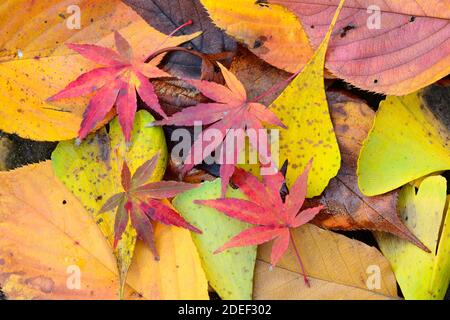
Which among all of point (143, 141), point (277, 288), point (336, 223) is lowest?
point (277, 288)

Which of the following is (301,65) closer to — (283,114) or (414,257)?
(283,114)

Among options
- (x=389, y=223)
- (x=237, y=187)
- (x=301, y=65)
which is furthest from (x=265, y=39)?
(x=389, y=223)

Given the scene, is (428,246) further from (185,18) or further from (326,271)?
(185,18)

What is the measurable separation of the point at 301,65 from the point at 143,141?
0.32 metres

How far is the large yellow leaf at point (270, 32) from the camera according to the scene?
1119mm

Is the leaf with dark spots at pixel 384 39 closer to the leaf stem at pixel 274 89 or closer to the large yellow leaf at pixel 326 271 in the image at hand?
the leaf stem at pixel 274 89

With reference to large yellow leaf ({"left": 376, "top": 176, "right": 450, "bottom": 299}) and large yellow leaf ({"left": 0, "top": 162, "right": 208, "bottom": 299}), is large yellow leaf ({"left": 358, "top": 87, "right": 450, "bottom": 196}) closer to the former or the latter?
large yellow leaf ({"left": 376, "top": 176, "right": 450, "bottom": 299})

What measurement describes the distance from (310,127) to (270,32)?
0.20m

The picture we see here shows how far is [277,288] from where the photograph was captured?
1074 mm

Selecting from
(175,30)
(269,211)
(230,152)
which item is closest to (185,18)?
(175,30)

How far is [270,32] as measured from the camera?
3.71 feet

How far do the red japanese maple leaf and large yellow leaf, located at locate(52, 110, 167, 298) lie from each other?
0.05 meters

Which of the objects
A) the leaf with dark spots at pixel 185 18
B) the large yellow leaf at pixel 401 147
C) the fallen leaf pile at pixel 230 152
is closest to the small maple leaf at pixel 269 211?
the fallen leaf pile at pixel 230 152

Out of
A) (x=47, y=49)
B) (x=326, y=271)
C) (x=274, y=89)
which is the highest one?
(x=47, y=49)
